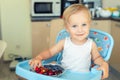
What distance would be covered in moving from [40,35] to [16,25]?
1.79 ft

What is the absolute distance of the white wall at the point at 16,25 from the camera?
381cm

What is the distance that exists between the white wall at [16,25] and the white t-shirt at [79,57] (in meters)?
2.40

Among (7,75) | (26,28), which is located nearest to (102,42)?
(7,75)

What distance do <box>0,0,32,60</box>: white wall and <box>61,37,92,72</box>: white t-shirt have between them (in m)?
2.40

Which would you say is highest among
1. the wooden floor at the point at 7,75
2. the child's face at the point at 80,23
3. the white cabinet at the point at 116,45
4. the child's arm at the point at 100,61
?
the child's face at the point at 80,23

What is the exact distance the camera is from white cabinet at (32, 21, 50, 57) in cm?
351

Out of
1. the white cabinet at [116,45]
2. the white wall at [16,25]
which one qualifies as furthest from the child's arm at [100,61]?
the white wall at [16,25]

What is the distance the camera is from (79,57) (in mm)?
1564

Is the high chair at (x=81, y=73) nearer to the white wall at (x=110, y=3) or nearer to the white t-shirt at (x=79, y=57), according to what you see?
the white t-shirt at (x=79, y=57)

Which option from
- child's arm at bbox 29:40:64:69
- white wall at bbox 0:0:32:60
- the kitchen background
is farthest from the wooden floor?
child's arm at bbox 29:40:64:69

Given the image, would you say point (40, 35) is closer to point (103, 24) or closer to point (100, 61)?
point (103, 24)

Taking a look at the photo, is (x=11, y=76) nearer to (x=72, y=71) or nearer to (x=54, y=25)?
(x=54, y=25)

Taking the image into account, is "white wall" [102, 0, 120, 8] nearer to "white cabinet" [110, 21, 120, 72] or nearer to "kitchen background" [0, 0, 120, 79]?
"kitchen background" [0, 0, 120, 79]

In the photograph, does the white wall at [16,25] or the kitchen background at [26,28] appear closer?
the kitchen background at [26,28]
